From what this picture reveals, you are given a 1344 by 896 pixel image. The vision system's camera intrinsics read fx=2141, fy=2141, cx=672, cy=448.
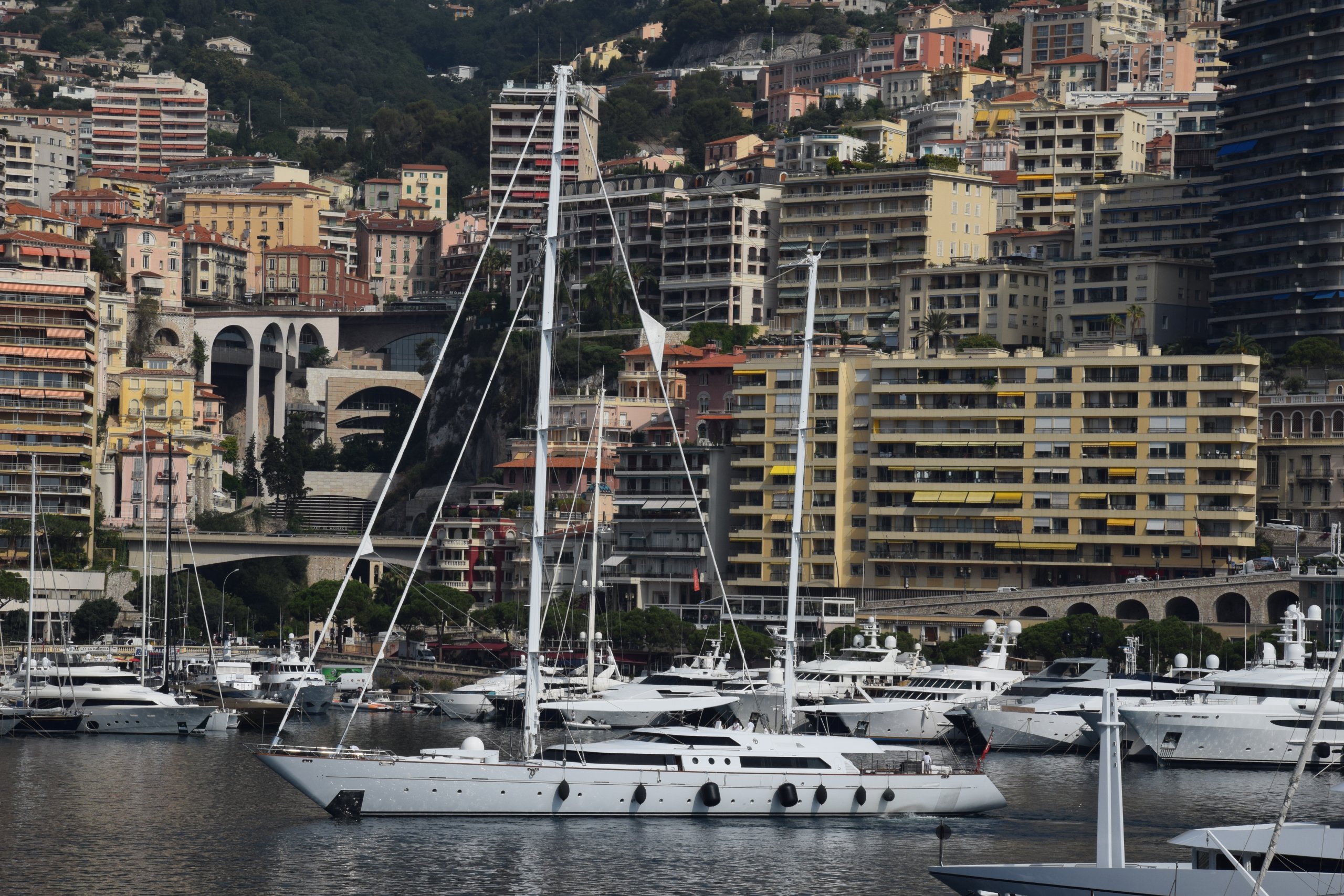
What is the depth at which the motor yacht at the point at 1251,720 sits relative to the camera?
79000 millimetres

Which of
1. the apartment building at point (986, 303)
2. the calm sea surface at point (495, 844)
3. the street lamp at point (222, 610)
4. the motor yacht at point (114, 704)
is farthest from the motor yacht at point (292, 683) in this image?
the apartment building at point (986, 303)

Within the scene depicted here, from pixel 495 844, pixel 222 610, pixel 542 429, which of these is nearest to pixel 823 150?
pixel 222 610

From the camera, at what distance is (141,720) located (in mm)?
91438

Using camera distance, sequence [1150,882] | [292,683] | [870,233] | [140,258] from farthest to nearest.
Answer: [140,258] < [870,233] < [292,683] < [1150,882]

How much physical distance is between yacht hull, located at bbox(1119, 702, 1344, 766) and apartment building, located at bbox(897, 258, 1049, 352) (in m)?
74.7

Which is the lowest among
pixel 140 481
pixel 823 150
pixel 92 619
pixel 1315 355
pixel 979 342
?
pixel 92 619

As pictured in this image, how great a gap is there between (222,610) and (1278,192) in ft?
252

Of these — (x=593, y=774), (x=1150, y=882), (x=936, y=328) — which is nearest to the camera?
(x=1150, y=882)

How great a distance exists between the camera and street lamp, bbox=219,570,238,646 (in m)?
131

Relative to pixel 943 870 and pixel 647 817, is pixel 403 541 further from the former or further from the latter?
pixel 943 870

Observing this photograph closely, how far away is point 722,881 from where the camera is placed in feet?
171

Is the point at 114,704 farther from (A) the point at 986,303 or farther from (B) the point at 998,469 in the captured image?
(A) the point at 986,303

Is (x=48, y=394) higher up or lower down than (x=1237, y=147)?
lower down

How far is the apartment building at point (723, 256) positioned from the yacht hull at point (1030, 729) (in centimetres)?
8564
